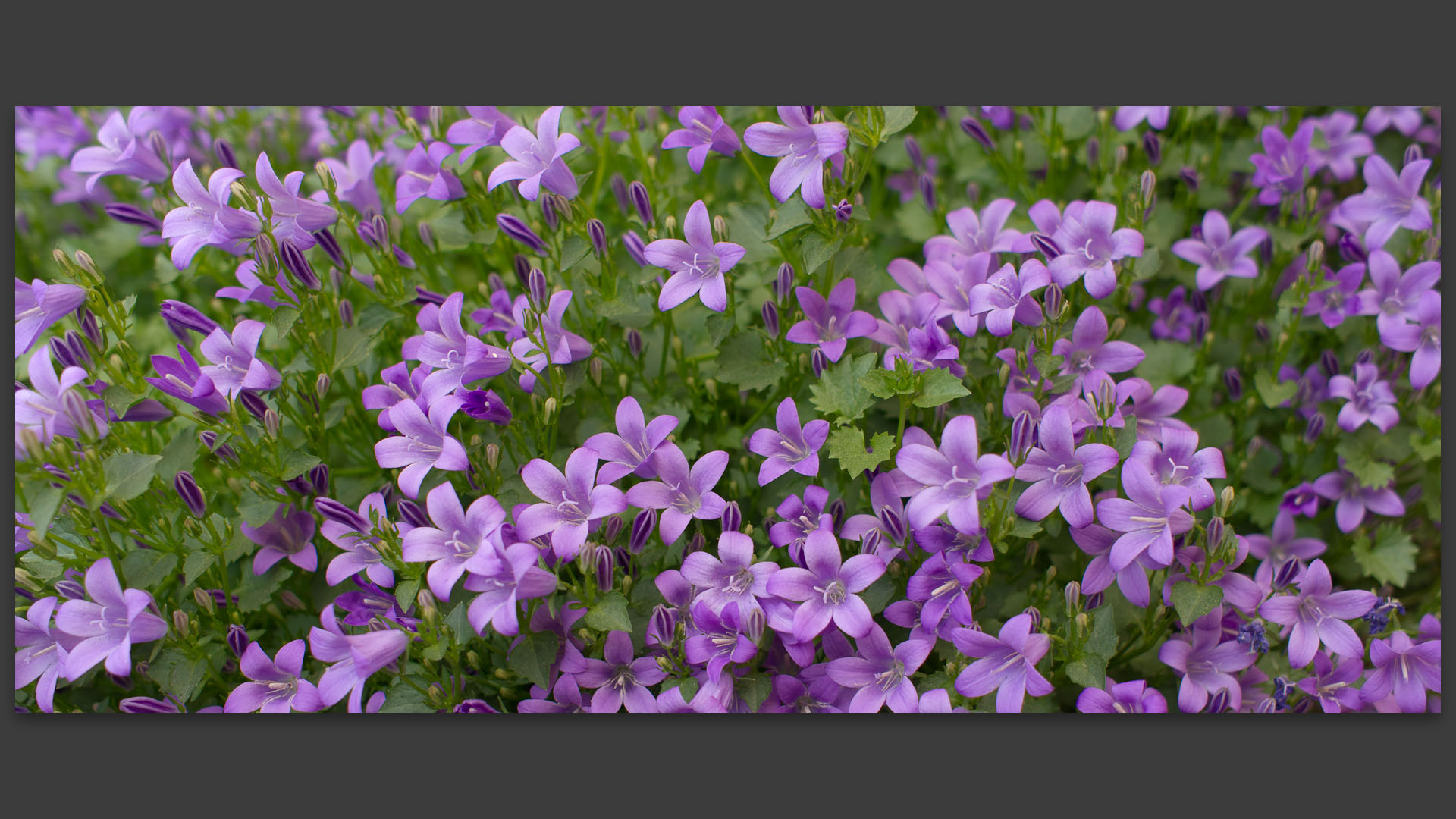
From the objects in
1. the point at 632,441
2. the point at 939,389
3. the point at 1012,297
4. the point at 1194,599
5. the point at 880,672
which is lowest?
the point at 880,672

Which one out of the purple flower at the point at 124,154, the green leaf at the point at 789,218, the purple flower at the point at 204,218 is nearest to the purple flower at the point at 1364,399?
the green leaf at the point at 789,218

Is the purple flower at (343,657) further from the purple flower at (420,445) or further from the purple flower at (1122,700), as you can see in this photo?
the purple flower at (1122,700)

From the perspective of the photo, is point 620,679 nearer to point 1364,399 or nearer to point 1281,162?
point 1364,399

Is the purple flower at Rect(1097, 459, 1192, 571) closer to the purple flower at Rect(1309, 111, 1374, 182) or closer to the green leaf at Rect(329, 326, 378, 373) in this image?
the purple flower at Rect(1309, 111, 1374, 182)

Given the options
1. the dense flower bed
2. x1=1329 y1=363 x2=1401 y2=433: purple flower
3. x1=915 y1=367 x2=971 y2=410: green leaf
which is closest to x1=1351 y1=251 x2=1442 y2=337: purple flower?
the dense flower bed

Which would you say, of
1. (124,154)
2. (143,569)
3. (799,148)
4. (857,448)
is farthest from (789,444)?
(124,154)

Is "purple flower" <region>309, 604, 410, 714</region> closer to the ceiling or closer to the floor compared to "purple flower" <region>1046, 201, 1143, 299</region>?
closer to the floor

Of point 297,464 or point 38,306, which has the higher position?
point 38,306
